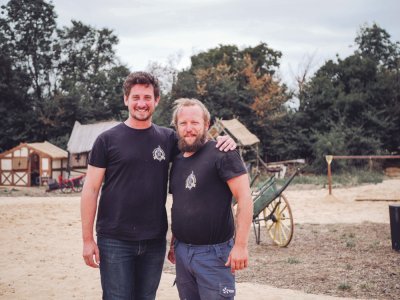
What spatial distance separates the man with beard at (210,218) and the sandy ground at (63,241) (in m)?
2.30

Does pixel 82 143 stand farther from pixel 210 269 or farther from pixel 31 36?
pixel 210 269

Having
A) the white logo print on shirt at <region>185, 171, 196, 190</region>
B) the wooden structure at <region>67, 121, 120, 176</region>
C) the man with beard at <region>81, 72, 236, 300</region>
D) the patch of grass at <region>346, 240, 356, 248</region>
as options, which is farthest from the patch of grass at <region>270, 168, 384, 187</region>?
the white logo print on shirt at <region>185, 171, 196, 190</region>

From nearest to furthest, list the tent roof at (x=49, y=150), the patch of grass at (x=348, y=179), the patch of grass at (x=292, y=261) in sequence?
the patch of grass at (x=292, y=261) < the patch of grass at (x=348, y=179) < the tent roof at (x=49, y=150)

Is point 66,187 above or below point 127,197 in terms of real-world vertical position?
below

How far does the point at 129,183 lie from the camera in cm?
289

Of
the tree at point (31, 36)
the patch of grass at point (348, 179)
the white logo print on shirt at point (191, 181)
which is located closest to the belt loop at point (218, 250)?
the white logo print on shirt at point (191, 181)

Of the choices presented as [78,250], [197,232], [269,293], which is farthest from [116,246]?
[78,250]

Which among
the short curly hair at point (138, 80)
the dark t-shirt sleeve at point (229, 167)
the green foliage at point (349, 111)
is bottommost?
the dark t-shirt sleeve at point (229, 167)

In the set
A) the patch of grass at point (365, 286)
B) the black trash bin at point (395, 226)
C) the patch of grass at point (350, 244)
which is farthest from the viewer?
the patch of grass at point (350, 244)

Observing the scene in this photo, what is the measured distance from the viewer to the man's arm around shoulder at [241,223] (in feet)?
8.75

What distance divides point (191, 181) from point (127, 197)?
1.51ft

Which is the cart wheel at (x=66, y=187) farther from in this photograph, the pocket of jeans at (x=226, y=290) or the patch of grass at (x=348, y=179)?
the pocket of jeans at (x=226, y=290)

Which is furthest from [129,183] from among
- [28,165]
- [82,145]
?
[82,145]

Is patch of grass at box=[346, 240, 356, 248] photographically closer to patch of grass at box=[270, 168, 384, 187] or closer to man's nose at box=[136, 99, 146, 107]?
man's nose at box=[136, 99, 146, 107]
